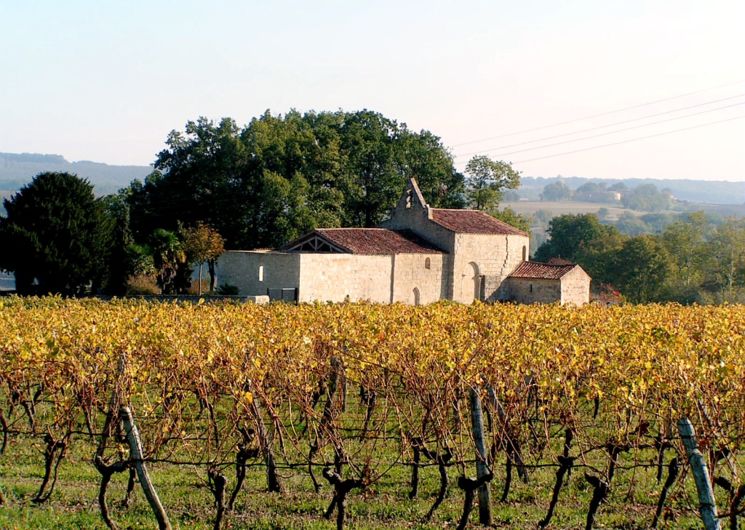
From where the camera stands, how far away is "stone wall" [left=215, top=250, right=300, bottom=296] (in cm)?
3862

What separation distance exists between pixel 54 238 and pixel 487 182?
94.4 feet

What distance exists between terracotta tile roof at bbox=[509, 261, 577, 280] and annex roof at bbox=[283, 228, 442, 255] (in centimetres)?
452

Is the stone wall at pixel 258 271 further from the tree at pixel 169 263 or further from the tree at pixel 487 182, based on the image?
the tree at pixel 487 182

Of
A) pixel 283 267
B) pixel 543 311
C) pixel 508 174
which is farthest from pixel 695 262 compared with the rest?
pixel 543 311

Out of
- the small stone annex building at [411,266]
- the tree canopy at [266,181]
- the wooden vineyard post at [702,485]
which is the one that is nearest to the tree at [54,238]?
the small stone annex building at [411,266]

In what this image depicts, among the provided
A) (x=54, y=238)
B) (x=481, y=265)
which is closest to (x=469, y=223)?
(x=481, y=265)

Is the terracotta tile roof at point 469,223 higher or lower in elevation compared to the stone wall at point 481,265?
higher

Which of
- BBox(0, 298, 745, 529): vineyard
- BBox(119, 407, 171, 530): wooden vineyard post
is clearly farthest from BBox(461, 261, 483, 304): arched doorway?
BBox(119, 407, 171, 530): wooden vineyard post

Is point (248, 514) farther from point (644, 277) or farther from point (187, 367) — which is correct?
point (644, 277)

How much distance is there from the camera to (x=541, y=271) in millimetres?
46375

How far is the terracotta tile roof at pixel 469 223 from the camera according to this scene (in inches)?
1811

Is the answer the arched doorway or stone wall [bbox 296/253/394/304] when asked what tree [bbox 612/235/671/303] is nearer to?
the arched doorway

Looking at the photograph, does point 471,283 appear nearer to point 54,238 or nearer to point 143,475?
point 54,238

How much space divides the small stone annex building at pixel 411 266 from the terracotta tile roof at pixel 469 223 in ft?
0.19
